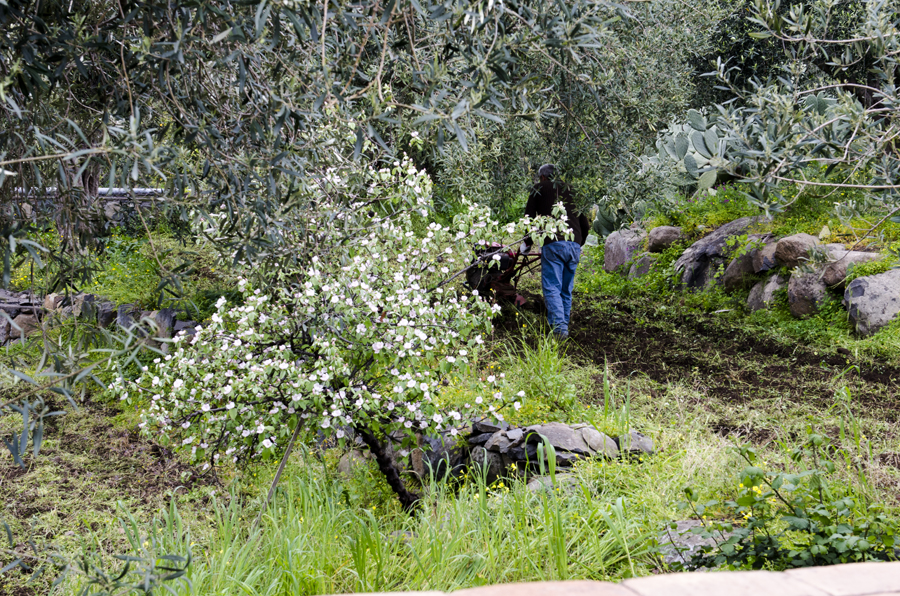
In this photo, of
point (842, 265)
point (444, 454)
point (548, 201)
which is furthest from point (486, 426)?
point (842, 265)

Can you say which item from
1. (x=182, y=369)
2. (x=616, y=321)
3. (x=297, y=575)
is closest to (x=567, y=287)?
(x=616, y=321)

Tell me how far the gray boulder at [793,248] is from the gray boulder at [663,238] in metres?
2.67

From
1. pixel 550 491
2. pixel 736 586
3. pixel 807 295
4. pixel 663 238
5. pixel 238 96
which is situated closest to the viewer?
pixel 736 586

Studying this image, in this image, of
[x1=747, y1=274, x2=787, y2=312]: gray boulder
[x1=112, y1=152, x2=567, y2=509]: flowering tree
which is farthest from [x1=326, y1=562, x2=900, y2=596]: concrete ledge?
[x1=747, y1=274, x2=787, y2=312]: gray boulder

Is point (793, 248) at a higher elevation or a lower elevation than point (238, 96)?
lower

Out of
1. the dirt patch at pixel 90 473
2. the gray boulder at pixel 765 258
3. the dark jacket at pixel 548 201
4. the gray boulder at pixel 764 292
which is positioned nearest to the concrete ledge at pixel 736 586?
the dirt patch at pixel 90 473

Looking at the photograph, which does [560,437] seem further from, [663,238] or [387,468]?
[663,238]

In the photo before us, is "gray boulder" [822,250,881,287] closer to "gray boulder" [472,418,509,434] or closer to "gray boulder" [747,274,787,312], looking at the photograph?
"gray boulder" [747,274,787,312]

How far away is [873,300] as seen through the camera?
737 cm

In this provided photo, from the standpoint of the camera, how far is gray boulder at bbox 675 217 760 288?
32.7 ft

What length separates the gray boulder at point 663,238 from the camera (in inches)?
446

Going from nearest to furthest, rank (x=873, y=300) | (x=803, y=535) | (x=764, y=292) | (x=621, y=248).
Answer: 1. (x=803, y=535)
2. (x=873, y=300)
3. (x=764, y=292)
4. (x=621, y=248)

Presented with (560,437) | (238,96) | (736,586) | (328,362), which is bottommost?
(560,437)

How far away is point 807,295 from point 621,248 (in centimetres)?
436
